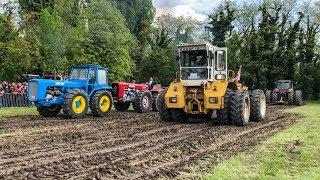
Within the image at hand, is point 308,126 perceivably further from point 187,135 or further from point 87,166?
point 87,166

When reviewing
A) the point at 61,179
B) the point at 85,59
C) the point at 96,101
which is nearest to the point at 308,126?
the point at 96,101

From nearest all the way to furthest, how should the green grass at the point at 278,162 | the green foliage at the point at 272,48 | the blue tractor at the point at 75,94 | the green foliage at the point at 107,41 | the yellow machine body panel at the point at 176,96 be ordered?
the green grass at the point at 278,162 → the yellow machine body panel at the point at 176,96 → the blue tractor at the point at 75,94 → the green foliage at the point at 107,41 → the green foliage at the point at 272,48

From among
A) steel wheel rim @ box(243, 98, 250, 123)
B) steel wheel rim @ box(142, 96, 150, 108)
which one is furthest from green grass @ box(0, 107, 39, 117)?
steel wheel rim @ box(243, 98, 250, 123)

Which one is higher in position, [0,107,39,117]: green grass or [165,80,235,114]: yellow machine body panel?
[165,80,235,114]: yellow machine body panel

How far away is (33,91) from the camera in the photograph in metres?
17.4

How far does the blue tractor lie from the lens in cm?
1728

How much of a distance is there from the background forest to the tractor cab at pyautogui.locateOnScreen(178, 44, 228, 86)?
1738cm

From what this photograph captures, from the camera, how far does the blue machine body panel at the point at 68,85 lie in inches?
682

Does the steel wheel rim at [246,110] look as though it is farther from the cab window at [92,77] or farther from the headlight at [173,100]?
the cab window at [92,77]

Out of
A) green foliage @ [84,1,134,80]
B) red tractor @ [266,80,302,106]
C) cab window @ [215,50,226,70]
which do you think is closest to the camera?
cab window @ [215,50,226,70]

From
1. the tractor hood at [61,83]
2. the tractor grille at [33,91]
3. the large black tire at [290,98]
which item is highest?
the tractor hood at [61,83]

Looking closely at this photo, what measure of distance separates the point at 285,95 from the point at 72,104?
19.8 metres

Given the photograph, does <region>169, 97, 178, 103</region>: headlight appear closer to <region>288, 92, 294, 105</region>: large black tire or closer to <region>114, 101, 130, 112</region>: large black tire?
<region>114, 101, 130, 112</region>: large black tire

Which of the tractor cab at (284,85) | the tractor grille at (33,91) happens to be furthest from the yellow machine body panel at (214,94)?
the tractor cab at (284,85)
